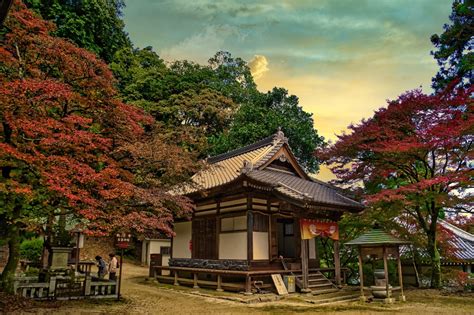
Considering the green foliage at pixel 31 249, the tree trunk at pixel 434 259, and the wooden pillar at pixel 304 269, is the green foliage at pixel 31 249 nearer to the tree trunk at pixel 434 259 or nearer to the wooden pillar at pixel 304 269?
the wooden pillar at pixel 304 269

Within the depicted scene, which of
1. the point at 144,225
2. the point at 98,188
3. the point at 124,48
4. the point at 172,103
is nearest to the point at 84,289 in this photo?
the point at 144,225

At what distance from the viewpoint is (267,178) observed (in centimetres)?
1525

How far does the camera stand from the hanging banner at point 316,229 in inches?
568

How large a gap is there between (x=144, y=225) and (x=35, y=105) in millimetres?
4703

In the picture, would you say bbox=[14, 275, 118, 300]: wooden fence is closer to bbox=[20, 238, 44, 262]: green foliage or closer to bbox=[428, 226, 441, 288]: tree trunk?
bbox=[428, 226, 441, 288]: tree trunk

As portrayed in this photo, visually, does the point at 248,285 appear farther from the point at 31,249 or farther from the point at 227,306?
the point at 31,249

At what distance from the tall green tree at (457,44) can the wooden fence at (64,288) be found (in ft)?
56.8

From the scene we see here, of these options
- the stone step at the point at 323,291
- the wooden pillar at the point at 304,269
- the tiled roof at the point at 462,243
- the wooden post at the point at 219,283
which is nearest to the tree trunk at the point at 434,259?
the stone step at the point at 323,291

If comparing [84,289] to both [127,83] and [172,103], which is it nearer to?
[172,103]

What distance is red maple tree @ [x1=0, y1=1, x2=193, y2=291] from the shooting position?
9.30m

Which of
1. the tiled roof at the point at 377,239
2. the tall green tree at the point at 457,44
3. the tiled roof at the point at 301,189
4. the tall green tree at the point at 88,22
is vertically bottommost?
the tiled roof at the point at 377,239

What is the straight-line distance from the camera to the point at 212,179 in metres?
17.7

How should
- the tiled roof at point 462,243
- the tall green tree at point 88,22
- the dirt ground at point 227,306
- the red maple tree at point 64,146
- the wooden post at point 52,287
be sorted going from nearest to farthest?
1. the red maple tree at point 64,146
2. the dirt ground at point 227,306
3. the wooden post at point 52,287
4. the tiled roof at point 462,243
5. the tall green tree at point 88,22

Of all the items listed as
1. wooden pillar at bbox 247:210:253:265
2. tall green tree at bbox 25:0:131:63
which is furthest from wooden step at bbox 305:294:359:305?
tall green tree at bbox 25:0:131:63
